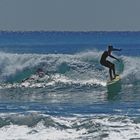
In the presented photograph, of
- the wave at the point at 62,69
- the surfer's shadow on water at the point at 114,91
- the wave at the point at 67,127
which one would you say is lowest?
the wave at the point at 67,127

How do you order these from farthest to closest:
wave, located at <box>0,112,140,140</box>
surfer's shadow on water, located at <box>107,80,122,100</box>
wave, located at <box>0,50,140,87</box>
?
wave, located at <box>0,50,140,87</box>, surfer's shadow on water, located at <box>107,80,122,100</box>, wave, located at <box>0,112,140,140</box>

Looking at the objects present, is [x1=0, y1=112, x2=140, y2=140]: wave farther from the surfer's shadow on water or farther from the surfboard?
the surfboard

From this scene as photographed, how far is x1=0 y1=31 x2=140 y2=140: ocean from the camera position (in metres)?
17.8

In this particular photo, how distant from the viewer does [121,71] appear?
107 ft

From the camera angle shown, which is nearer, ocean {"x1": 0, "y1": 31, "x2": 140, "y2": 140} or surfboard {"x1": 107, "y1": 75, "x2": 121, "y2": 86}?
ocean {"x1": 0, "y1": 31, "x2": 140, "y2": 140}

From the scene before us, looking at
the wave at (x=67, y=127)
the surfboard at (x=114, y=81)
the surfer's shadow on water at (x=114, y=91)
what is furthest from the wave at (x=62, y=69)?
the wave at (x=67, y=127)

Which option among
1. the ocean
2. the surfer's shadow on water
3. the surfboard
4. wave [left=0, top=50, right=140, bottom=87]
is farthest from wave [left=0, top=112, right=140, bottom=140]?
wave [left=0, top=50, right=140, bottom=87]

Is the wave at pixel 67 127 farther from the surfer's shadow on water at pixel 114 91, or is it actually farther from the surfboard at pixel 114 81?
the surfboard at pixel 114 81

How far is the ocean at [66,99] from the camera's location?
17.8m

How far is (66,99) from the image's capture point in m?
24.1

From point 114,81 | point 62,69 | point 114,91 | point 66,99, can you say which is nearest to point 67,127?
point 66,99

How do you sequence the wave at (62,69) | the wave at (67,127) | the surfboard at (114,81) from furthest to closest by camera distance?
the wave at (62,69), the surfboard at (114,81), the wave at (67,127)

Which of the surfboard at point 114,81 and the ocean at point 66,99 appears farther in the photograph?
Result: the surfboard at point 114,81

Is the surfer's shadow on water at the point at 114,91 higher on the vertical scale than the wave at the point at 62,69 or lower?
lower
